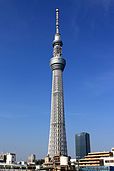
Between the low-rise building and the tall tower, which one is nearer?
the low-rise building

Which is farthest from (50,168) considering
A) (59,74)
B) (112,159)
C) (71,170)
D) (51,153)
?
(59,74)

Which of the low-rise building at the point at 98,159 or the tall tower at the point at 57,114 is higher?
the tall tower at the point at 57,114

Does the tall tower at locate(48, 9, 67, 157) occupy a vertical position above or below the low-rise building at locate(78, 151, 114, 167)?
above

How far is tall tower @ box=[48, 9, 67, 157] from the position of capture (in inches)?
7101

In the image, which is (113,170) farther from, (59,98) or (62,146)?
(59,98)

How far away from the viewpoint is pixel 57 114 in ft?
609

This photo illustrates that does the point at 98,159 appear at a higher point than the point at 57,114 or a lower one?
lower

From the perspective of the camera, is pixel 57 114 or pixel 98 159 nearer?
pixel 98 159

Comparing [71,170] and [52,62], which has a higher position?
[52,62]

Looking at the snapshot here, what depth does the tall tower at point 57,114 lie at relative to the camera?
592 ft

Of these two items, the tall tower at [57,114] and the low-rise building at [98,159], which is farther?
the tall tower at [57,114]

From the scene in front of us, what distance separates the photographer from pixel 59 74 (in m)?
197

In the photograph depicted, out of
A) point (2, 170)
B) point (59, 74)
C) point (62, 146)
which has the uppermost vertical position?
point (59, 74)

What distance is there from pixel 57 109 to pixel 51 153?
28572 millimetres
